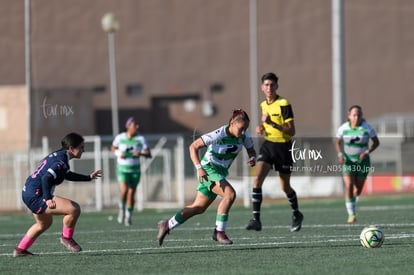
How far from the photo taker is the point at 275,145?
16.0 meters

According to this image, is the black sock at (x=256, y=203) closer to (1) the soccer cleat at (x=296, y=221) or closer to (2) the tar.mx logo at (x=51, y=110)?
(1) the soccer cleat at (x=296, y=221)

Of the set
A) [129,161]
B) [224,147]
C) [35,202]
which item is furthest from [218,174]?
[129,161]

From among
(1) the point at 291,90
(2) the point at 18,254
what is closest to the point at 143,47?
(1) the point at 291,90

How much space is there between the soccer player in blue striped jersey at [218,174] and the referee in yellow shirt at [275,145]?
1.94 m

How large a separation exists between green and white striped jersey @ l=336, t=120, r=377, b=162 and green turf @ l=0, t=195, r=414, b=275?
1.21 metres

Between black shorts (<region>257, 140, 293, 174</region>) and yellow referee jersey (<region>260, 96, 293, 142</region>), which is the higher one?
yellow referee jersey (<region>260, 96, 293, 142</region>)

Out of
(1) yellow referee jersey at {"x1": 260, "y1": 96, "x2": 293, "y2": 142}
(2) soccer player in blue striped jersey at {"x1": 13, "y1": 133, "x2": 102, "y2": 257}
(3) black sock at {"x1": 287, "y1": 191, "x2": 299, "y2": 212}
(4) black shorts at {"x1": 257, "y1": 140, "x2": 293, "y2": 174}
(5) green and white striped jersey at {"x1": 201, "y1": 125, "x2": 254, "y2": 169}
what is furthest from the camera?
(3) black sock at {"x1": 287, "y1": 191, "x2": 299, "y2": 212}

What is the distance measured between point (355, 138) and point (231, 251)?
19.2ft

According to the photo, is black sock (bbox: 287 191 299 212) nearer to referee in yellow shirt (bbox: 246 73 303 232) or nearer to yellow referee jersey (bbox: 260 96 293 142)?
referee in yellow shirt (bbox: 246 73 303 232)

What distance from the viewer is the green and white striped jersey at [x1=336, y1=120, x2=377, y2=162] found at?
18109 mm

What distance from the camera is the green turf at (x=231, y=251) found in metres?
11.2

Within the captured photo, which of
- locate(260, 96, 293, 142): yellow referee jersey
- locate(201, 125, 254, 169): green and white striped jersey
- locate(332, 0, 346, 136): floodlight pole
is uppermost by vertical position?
locate(332, 0, 346, 136): floodlight pole

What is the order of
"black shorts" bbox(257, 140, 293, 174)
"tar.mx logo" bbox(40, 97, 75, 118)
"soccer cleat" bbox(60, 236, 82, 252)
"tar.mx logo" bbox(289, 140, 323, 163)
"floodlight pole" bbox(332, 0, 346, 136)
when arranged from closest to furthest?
1. "soccer cleat" bbox(60, 236, 82, 252)
2. "black shorts" bbox(257, 140, 293, 174)
3. "tar.mx logo" bbox(289, 140, 323, 163)
4. "tar.mx logo" bbox(40, 97, 75, 118)
5. "floodlight pole" bbox(332, 0, 346, 136)

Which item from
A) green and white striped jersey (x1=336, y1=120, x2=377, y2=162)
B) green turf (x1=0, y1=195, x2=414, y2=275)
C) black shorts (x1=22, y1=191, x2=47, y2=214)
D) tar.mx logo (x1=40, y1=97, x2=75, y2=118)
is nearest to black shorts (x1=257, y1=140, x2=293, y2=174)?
green turf (x1=0, y1=195, x2=414, y2=275)
